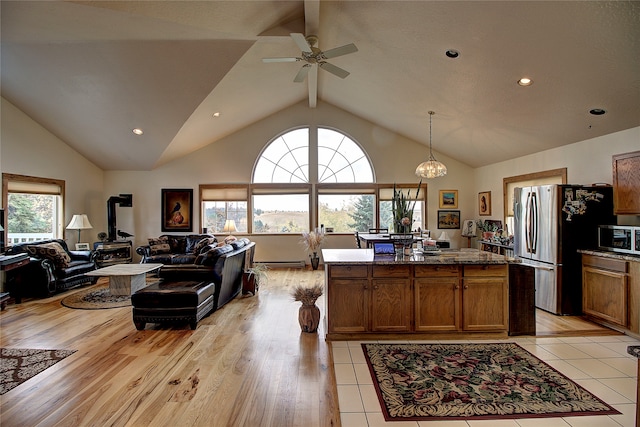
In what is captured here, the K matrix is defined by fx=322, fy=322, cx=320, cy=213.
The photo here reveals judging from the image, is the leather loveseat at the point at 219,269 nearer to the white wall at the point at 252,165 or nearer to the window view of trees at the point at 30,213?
the white wall at the point at 252,165

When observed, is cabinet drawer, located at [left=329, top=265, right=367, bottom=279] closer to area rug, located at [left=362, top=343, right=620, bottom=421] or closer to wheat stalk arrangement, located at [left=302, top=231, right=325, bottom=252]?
area rug, located at [left=362, top=343, right=620, bottom=421]

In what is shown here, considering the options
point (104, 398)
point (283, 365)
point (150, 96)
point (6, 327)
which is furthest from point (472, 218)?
point (6, 327)

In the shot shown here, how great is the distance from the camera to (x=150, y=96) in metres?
5.56

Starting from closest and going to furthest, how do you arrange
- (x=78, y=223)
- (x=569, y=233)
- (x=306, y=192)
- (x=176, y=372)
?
(x=176, y=372) → (x=569, y=233) → (x=78, y=223) → (x=306, y=192)

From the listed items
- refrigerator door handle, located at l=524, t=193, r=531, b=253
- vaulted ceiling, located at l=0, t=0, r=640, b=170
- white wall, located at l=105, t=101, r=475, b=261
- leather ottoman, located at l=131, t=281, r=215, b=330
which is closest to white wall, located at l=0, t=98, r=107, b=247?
vaulted ceiling, located at l=0, t=0, r=640, b=170

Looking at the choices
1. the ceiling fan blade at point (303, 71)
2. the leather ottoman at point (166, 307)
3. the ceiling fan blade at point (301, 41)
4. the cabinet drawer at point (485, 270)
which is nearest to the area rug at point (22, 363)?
the leather ottoman at point (166, 307)

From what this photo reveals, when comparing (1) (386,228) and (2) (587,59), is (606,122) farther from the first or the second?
(1) (386,228)

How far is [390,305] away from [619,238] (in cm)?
301

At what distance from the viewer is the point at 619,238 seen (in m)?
3.96

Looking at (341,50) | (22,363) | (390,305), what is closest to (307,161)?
(341,50)

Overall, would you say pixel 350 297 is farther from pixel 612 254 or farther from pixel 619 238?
pixel 619 238

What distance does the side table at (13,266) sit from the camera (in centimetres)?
436

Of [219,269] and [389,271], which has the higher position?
[389,271]

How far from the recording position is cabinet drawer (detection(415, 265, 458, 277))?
3.57 meters
